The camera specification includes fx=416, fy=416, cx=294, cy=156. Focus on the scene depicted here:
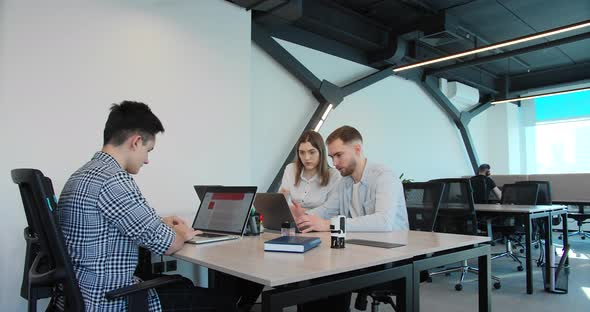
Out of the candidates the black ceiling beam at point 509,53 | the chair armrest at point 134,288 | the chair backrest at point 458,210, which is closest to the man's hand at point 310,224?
the chair armrest at point 134,288

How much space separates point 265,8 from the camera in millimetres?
Result: 4047

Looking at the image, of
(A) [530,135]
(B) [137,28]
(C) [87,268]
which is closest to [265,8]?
(B) [137,28]

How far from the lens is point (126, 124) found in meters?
1.61

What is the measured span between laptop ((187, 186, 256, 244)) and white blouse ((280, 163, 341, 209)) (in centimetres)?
77

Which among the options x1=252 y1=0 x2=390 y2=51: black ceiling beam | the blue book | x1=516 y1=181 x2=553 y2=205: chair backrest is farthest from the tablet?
x1=516 y1=181 x2=553 y2=205: chair backrest

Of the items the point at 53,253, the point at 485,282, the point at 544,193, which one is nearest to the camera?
the point at 53,253

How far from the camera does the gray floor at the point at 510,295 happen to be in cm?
325

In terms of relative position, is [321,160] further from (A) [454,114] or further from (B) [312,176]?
(A) [454,114]

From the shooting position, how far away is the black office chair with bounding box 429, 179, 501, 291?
156 inches

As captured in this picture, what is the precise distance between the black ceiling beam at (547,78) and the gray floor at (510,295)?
16.5 feet

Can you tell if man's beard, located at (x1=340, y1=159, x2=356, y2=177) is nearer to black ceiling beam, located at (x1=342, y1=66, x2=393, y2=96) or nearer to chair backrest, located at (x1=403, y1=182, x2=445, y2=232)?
chair backrest, located at (x1=403, y1=182, x2=445, y2=232)

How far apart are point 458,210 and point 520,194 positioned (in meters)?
1.88

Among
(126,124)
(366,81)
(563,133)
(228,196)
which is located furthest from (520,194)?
(126,124)

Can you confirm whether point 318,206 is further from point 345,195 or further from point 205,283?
point 205,283
